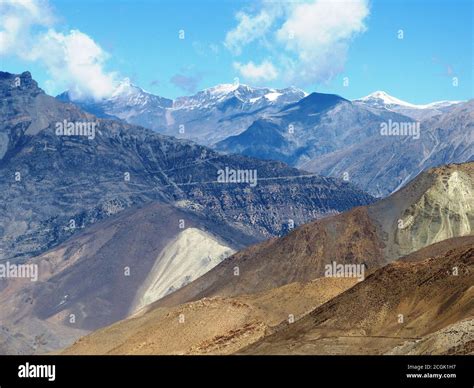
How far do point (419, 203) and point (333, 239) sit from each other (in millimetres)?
11378

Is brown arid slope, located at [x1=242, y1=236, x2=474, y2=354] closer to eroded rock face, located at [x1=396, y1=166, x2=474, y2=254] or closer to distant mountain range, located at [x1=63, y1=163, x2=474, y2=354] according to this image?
distant mountain range, located at [x1=63, y1=163, x2=474, y2=354]

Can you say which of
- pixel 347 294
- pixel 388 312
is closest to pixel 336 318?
pixel 347 294

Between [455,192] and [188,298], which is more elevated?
[455,192]

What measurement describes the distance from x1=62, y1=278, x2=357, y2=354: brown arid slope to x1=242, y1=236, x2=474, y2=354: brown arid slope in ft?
12.4

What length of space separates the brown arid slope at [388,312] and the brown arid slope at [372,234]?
4113 cm

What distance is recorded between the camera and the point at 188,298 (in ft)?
416

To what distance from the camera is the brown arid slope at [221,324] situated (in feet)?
243

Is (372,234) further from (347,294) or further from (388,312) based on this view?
(388,312)

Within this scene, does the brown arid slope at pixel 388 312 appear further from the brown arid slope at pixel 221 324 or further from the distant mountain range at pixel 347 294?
the brown arid slope at pixel 221 324

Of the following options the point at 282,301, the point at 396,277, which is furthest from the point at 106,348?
the point at 396,277

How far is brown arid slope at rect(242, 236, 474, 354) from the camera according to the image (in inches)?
2435
